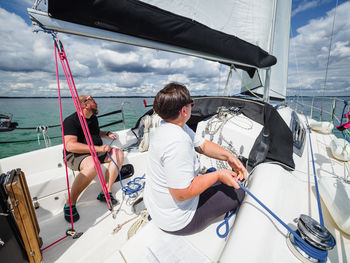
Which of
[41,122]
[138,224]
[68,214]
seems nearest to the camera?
[138,224]

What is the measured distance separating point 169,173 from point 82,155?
149cm

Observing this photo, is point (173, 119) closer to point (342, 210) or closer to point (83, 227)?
point (342, 210)

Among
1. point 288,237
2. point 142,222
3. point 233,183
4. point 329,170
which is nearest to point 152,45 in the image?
point 233,183

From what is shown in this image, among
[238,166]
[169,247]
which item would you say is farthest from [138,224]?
[238,166]

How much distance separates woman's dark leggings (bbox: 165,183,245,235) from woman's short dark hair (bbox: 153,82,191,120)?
63 cm

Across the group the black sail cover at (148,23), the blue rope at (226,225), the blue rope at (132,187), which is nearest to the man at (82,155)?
the blue rope at (132,187)

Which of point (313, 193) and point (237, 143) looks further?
point (237, 143)

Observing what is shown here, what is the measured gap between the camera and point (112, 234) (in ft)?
4.96

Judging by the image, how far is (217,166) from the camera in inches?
82.7

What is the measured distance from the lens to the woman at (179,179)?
0.79 m

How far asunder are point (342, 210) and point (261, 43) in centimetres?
284

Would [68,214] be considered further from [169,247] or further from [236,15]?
[236,15]

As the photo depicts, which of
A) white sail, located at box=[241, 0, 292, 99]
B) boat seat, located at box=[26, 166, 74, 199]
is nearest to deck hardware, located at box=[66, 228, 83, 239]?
boat seat, located at box=[26, 166, 74, 199]

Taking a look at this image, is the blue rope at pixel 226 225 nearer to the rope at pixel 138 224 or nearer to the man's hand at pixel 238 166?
the man's hand at pixel 238 166
